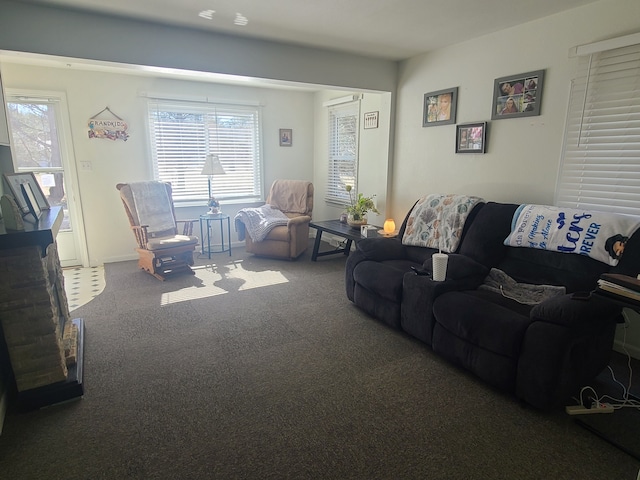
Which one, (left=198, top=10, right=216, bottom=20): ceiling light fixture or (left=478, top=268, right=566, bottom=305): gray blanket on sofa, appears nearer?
(left=478, top=268, right=566, bottom=305): gray blanket on sofa

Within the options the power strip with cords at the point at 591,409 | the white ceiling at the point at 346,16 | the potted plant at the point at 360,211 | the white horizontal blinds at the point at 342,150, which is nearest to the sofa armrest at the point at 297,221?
the potted plant at the point at 360,211

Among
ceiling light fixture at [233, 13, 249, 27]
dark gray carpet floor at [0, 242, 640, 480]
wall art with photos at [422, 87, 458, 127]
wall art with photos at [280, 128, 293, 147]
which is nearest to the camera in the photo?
dark gray carpet floor at [0, 242, 640, 480]

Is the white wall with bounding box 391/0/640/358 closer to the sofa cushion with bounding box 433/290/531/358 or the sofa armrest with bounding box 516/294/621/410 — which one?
the sofa armrest with bounding box 516/294/621/410

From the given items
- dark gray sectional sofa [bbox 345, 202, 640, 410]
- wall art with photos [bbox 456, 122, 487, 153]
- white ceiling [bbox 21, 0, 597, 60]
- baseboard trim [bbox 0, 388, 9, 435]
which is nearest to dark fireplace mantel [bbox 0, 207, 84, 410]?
baseboard trim [bbox 0, 388, 9, 435]

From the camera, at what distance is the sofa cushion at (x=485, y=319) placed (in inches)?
83.3

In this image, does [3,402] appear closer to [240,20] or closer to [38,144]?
[240,20]

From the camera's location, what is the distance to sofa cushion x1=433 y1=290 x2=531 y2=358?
6.94 ft

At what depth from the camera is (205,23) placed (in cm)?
315

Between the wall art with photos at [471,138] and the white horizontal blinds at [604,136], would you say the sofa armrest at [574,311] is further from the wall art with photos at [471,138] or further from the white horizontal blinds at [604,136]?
the wall art with photos at [471,138]

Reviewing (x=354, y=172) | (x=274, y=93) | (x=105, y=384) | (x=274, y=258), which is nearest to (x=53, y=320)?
(x=105, y=384)

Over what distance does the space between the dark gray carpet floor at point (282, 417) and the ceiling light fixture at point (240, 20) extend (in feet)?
8.39

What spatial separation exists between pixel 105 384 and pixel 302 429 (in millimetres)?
1328

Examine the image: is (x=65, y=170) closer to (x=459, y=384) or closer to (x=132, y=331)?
(x=132, y=331)

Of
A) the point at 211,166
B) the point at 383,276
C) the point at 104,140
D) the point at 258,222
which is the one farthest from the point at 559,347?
the point at 104,140
